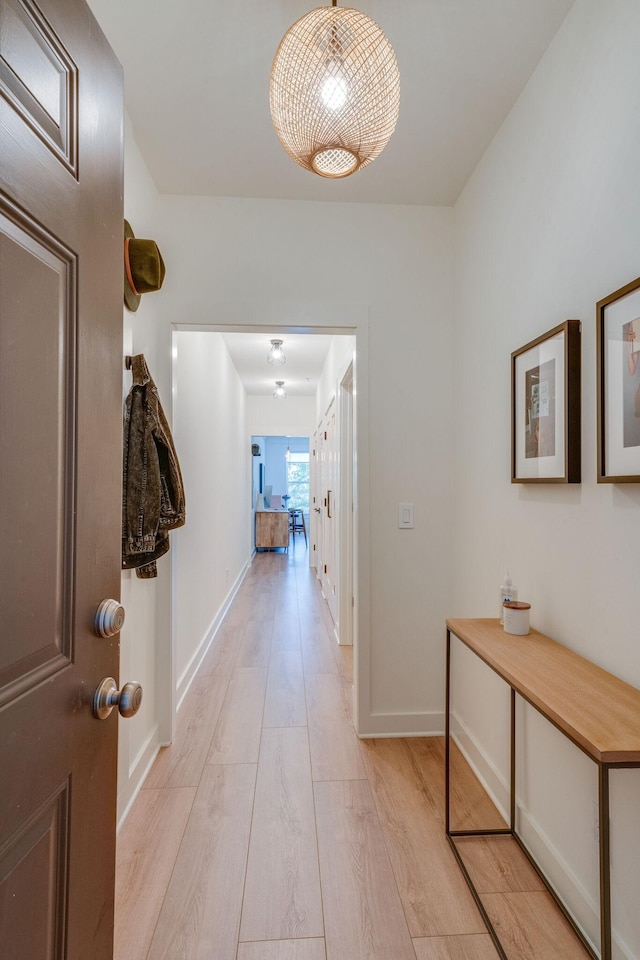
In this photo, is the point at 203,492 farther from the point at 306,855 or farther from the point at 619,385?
the point at 619,385

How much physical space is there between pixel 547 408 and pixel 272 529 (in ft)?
24.8

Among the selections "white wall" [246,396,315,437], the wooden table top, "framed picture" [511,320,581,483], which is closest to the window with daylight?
"white wall" [246,396,315,437]

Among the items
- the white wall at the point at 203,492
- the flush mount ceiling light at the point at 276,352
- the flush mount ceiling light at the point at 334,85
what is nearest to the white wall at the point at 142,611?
the white wall at the point at 203,492

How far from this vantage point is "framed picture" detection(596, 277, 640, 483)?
110cm

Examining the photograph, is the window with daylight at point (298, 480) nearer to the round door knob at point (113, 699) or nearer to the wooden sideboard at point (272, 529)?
the wooden sideboard at point (272, 529)

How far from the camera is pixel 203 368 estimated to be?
3.45m

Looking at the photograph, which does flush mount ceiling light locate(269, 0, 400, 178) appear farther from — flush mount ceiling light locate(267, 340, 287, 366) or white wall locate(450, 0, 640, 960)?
flush mount ceiling light locate(267, 340, 287, 366)

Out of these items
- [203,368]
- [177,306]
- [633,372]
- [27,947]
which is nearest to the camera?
[27,947]

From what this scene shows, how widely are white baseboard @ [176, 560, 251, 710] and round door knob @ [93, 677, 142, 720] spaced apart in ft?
6.18

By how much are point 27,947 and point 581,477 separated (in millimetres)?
1466

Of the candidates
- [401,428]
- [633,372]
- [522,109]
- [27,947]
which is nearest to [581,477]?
[633,372]

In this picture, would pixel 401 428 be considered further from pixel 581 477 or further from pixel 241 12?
pixel 241 12

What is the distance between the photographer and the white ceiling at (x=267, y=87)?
1385 millimetres

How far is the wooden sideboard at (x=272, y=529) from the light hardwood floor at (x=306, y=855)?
608 centimetres
